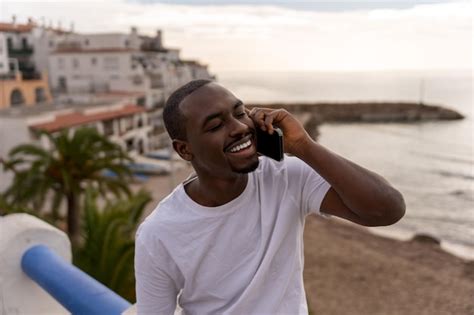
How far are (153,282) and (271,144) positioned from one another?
592mm

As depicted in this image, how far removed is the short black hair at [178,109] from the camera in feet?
5.07

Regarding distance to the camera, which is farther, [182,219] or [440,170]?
[440,170]

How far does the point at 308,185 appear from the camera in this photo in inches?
62.3

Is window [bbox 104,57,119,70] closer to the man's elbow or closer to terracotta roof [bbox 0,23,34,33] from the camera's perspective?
terracotta roof [bbox 0,23,34,33]

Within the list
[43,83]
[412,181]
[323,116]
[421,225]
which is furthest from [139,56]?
[323,116]

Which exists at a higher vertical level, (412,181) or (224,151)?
(224,151)

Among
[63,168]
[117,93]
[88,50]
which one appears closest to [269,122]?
[63,168]

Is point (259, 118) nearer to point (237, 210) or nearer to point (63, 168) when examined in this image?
point (237, 210)

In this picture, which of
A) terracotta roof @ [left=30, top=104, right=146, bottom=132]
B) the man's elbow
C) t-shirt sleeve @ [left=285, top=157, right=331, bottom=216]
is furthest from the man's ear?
terracotta roof @ [left=30, top=104, right=146, bottom=132]

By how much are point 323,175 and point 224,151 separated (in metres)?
0.32

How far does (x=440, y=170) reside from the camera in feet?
131

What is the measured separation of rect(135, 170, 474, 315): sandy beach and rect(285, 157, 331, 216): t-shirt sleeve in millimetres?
12828

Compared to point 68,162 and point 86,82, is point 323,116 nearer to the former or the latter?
point 86,82

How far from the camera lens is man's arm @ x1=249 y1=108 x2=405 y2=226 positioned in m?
1.50
